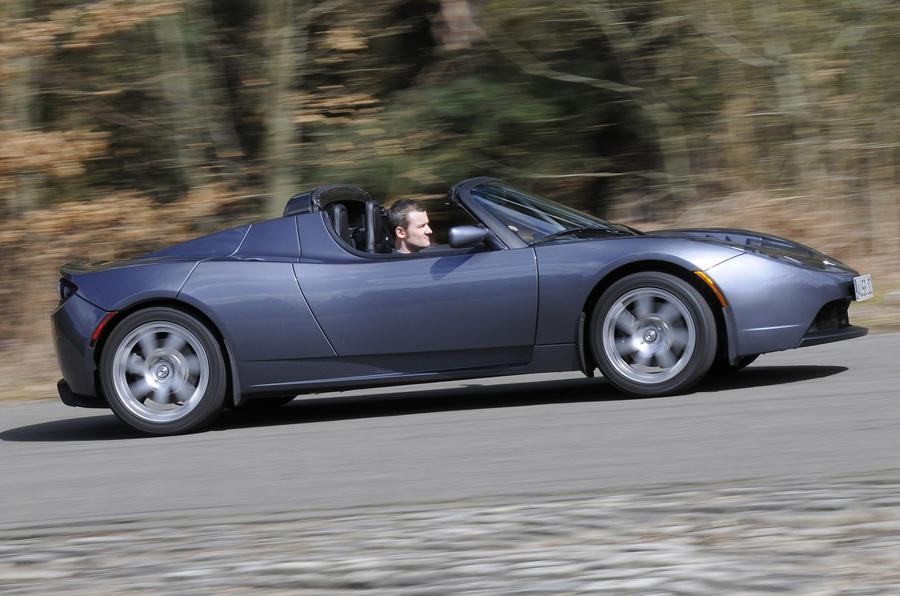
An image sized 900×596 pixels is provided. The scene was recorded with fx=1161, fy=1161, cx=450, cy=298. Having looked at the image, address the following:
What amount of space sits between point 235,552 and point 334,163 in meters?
10.00

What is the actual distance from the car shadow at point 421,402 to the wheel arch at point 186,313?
0.38m

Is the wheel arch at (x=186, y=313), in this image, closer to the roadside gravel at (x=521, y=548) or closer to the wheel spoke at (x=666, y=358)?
the roadside gravel at (x=521, y=548)

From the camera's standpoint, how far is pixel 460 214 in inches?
255

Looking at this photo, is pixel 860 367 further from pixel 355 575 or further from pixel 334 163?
pixel 334 163

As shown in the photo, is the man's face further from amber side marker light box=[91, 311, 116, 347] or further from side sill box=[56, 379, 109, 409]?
side sill box=[56, 379, 109, 409]

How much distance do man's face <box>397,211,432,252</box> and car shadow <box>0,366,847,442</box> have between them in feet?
3.06

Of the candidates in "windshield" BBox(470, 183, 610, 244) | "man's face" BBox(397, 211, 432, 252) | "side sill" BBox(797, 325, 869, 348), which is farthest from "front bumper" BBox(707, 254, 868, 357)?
"man's face" BBox(397, 211, 432, 252)

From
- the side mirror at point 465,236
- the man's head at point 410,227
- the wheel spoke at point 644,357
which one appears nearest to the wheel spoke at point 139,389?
the man's head at point 410,227

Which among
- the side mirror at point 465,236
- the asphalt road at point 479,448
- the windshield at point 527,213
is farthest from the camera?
the windshield at point 527,213

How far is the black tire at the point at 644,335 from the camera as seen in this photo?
598cm

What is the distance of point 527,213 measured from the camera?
653cm

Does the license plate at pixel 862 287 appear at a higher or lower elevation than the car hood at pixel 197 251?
lower

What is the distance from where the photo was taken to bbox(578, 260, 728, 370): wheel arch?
5.96 metres

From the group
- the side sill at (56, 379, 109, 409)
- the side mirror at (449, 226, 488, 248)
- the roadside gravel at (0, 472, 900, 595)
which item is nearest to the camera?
the roadside gravel at (0, 472, 900, 595)
